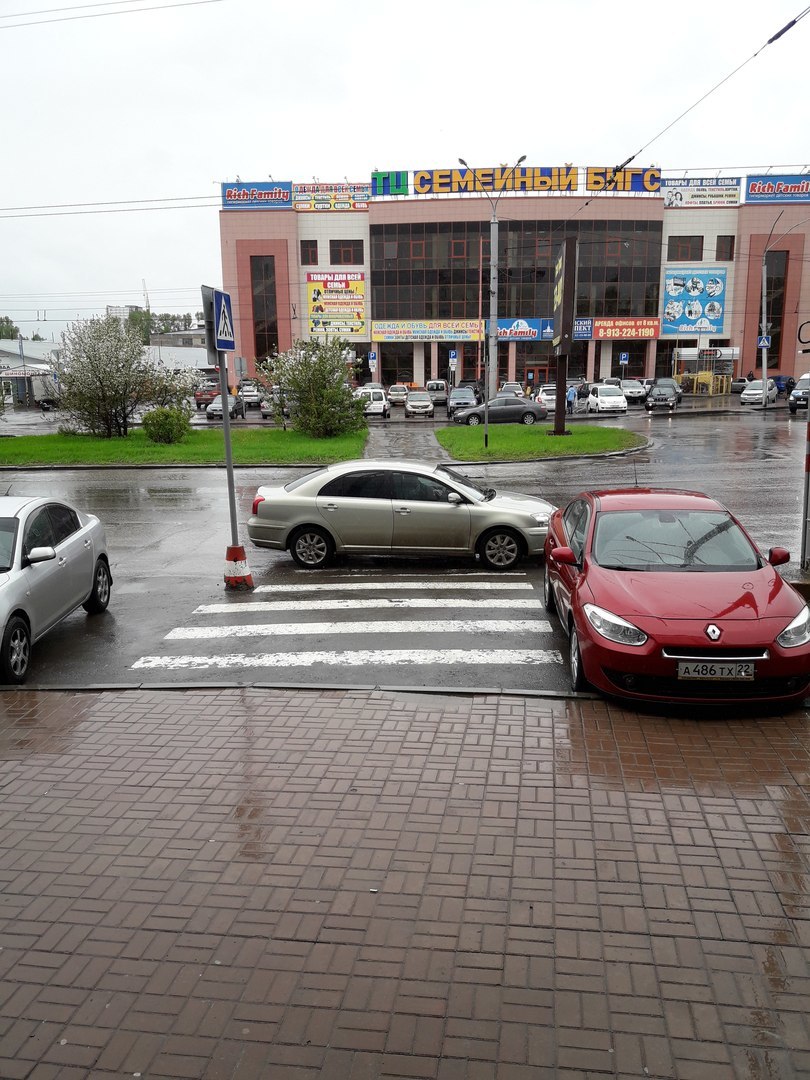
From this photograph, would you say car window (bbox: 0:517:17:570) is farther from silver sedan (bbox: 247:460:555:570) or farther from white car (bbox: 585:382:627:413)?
white car (bbox: 585:382:627:413)

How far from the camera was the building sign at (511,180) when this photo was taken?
6178 centimetres

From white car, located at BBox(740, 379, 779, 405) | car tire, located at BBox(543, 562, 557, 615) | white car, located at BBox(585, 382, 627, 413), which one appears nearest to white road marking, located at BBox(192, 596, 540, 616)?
car tire, located at BBox(543, 562, 557, 615)

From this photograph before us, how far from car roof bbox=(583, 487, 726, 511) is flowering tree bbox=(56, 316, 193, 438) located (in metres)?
25.7

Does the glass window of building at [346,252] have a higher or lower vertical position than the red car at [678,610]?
higher

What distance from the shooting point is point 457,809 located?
4.84 meters

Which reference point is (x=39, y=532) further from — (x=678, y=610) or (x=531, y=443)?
(x=531, y=443)

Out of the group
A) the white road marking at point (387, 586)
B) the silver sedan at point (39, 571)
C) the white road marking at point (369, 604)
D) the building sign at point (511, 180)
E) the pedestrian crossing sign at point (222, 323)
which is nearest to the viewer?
the silver sedan at point (39, 571)

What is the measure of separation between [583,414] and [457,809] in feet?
142

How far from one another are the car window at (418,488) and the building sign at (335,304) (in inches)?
2250

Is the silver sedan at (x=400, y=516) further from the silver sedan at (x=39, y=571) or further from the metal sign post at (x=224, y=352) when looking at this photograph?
the silver sedan at (x=39, y=571)

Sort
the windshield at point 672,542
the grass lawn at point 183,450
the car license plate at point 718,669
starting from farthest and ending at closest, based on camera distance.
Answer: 1. the grass lawn at point 183,450
2. the windshield at point 672,542
3. the car license plate at point 718,669

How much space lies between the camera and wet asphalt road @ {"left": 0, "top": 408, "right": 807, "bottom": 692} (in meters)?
7.32

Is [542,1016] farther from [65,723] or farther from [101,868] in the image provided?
[65,723]

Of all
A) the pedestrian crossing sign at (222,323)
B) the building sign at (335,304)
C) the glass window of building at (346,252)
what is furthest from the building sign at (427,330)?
the pedestrian crossing sign at (222,323)
